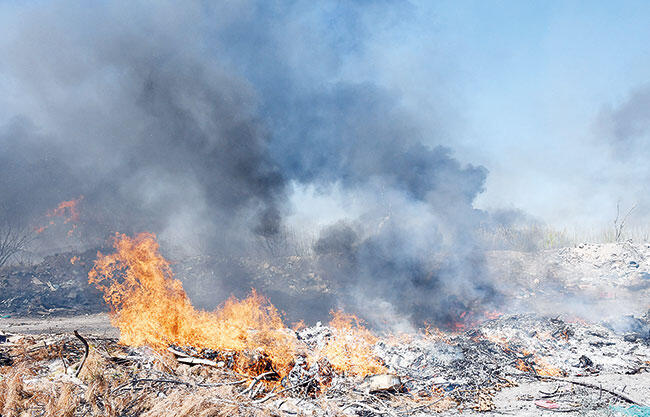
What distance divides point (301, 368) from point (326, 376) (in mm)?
578

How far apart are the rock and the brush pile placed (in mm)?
28

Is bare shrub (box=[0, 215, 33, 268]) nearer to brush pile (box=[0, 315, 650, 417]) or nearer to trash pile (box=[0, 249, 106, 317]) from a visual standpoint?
trash pile (box=[0, 249, 106, 317])

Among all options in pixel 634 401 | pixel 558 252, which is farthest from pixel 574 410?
pixel 558 252

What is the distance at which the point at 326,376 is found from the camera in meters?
7.10

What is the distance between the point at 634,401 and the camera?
555 centimetres

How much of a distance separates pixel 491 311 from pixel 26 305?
838 inches

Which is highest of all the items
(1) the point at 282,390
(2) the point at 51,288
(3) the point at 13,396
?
(2) the point at 51,288

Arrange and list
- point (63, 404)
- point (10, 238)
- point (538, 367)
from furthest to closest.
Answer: point (10, 238)
point (538, 367)
point (63, 404)

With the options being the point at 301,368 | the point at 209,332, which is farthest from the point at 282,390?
the point at 209,332

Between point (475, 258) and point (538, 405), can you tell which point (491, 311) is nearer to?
point (475, 258)

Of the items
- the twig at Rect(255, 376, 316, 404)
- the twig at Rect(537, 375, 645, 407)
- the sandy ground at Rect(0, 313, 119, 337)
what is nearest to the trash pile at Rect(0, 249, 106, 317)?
the sandy ground at Rect(0, 313, 119, 337)

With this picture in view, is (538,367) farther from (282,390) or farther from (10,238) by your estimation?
(10,238)

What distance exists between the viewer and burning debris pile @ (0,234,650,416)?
16.6 feet

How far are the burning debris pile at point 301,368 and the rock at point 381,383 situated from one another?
0.02 m
